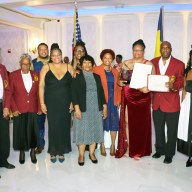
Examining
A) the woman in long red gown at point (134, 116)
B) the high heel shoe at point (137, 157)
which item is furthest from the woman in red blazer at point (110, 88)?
the high heel shoe at point (137, 157)

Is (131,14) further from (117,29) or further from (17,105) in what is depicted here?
(17,105)

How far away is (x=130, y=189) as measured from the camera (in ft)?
9.95

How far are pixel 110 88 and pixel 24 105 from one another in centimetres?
125

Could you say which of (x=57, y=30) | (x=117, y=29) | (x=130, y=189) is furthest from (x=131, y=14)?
(x=130, y=189)

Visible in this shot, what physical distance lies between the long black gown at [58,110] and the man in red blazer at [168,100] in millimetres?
1283

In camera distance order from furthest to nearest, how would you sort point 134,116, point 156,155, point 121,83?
point 156,155, point 134,116, point 121,83

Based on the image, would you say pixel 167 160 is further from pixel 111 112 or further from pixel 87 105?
pixel 87 105

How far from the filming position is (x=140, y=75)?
365cm

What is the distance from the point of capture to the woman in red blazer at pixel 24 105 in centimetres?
360

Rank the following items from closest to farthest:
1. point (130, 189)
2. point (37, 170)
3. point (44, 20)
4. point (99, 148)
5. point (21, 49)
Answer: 1. point (130, 189)
2. point (37, 170)
3. point (99, 148)
4. point (44, 20)
5. point (21, 49)

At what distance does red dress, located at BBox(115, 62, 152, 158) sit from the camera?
12.8 ft

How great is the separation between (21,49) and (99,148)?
770 cm

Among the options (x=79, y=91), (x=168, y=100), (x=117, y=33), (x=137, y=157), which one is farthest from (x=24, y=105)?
(x=117, y=33)

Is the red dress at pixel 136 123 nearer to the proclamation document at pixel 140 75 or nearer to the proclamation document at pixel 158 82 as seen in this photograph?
the proclamation document at pixel 140 75
